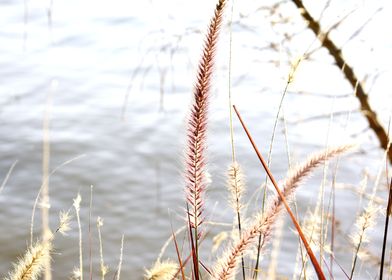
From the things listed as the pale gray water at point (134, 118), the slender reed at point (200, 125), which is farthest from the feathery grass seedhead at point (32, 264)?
the pale gray water at point (134, 118)

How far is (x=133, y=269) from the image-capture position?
13.4ft

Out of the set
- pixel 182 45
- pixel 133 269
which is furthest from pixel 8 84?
pixel 133 269

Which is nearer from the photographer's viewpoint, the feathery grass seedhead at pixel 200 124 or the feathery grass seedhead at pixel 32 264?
the feathery grass seedhead at pixel 200 124

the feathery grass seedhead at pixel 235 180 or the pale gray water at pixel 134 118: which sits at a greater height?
the feathery grass seedhead at pixel 235 180

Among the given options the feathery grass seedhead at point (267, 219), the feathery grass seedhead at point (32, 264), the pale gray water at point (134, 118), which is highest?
the feathery grass seedhead at point (267, 219)

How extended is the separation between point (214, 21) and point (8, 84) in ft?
17.4

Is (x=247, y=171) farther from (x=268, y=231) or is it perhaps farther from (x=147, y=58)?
(x=268, y=231)

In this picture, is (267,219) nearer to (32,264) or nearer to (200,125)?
(200,125)

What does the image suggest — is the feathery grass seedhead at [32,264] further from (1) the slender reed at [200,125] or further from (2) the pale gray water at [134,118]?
(2) the pale gray water at [134,118]

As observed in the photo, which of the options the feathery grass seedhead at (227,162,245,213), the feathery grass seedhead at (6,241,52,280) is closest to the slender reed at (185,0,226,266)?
the feathery grass seedhead at (227,162,245,213)

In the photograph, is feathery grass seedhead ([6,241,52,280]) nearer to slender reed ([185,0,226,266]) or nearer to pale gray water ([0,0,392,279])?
slender reed ([185,0,226,266])

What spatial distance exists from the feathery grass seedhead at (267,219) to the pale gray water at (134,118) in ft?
8.07

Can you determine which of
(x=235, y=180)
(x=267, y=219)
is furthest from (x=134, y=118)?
(x=267, y=219)

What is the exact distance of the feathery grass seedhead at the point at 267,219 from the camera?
1.19 metres
